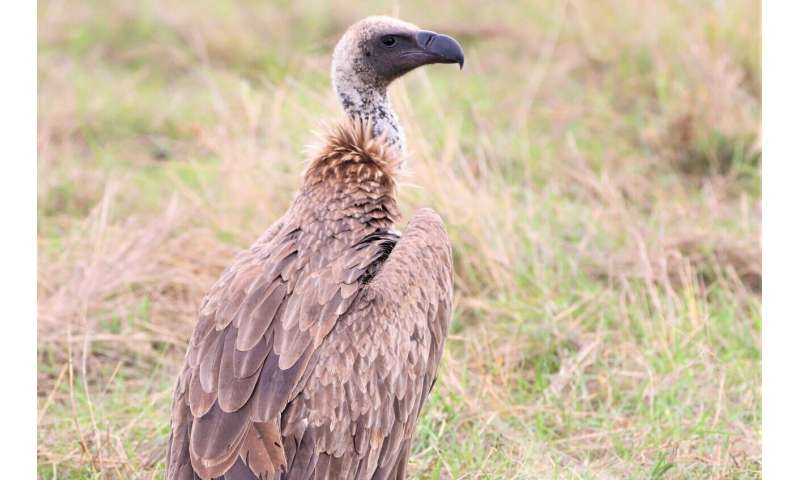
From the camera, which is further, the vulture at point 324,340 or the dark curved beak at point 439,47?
the dark curved beak at point 439,47

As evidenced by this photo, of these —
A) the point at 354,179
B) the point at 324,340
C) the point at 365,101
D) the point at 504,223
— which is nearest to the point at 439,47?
the point at 365,101

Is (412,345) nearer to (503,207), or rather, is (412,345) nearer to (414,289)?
(414,289)

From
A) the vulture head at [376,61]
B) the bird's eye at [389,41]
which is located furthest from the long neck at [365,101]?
the bird's eye at [389,41]

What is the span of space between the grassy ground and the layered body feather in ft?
1.96

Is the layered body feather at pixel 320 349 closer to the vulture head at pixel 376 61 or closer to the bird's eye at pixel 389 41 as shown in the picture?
the vulture head at pixel 376 61

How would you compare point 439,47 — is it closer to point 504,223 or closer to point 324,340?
point 324,340

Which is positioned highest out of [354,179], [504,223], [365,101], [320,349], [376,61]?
[376,61]

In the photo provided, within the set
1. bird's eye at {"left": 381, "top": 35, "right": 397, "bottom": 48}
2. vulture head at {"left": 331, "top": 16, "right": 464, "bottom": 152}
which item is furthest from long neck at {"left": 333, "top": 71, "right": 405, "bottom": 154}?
bird's eye at {"left": 381, "top": 35, "right": 397, "bottom": 48}

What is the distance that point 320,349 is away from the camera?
3754mm

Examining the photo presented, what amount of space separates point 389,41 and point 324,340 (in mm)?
1396

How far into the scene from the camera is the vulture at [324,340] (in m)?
3.65

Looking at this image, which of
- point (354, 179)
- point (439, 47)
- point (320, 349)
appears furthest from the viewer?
point (439, 47)

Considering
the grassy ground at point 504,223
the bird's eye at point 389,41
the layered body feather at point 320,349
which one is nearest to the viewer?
the layered body feather at point 320,349

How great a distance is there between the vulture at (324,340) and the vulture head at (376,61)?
0.93ft
